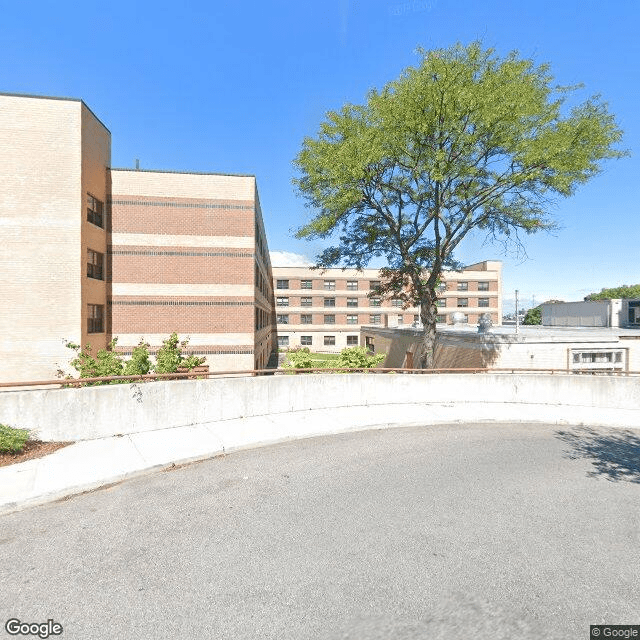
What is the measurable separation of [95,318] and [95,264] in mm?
3004

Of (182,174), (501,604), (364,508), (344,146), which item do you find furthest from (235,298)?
(501,604)

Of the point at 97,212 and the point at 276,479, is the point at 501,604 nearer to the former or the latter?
the point at 276,479

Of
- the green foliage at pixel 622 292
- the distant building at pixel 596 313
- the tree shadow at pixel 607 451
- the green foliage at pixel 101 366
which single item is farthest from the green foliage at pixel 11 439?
the green foliage at pixel 622 292

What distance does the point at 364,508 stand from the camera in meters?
6.06

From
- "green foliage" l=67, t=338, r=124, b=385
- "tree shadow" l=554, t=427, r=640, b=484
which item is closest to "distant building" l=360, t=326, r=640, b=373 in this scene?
"tree shadow" l=554, t=427, r=640, b=484

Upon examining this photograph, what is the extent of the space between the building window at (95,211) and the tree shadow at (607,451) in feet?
76.6

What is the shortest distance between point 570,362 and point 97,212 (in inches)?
1042

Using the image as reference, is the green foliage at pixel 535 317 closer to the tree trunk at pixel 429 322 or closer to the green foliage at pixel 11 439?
the tree trunk at pixel 429 322

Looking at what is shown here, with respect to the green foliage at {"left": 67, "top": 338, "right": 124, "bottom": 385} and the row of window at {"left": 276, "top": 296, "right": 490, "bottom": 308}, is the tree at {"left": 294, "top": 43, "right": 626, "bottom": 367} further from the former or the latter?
the row of window at {"left": 276, "top": 296, "right": 490, "bottom": 308}

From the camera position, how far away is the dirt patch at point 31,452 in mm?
7750

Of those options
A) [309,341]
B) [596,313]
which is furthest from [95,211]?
[309,341]

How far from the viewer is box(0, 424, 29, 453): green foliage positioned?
782 centimetres

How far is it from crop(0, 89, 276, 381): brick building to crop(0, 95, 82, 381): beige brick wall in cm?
5

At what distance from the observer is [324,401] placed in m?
12.8
